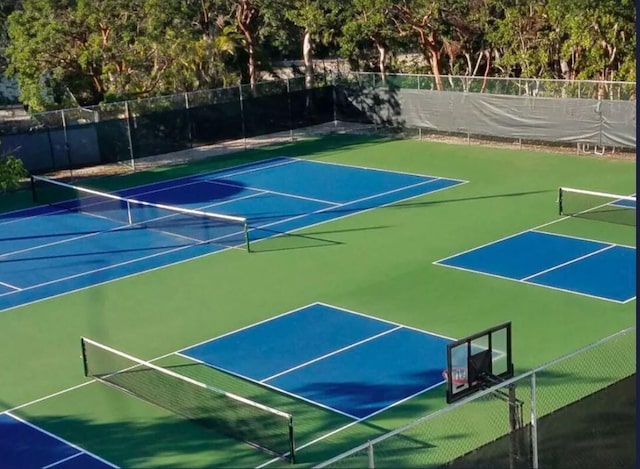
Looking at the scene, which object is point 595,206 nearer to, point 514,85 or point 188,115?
point 514,85

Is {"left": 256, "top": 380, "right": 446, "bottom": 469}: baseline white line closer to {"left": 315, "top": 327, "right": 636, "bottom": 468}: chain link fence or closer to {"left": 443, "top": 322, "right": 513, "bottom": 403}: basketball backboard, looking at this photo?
{"left": 315, "top": 327, "right": 636, "bottom": 468}: chain link fence

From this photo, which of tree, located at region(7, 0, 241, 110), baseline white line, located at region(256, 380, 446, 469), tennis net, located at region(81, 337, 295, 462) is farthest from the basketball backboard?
tree, located at region(7, 0, 241, 110)

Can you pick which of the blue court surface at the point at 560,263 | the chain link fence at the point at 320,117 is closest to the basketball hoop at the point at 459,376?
the blue court surface at the point at 560,263

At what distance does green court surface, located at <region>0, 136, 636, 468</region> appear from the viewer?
1383 centimetres

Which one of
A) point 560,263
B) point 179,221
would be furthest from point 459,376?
point 179,221

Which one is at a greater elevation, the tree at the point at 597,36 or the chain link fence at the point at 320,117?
the tree at the point at 597,36

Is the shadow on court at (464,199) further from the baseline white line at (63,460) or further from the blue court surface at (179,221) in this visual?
the baseline white line at (63,460)

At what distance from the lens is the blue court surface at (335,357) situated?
48.2 feet

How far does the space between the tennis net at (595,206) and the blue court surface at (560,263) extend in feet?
5.51

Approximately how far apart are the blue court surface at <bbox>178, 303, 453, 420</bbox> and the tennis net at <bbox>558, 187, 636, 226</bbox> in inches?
309

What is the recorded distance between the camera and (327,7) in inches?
1620

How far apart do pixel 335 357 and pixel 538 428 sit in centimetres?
599

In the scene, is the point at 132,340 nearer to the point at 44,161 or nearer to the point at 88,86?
the point at 44,161

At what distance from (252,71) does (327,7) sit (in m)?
3.85
